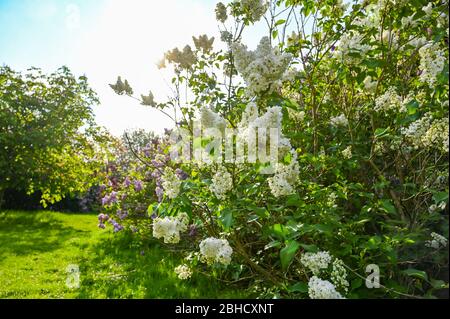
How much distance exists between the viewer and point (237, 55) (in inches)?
78.0

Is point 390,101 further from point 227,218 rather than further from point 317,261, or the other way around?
point 227,218

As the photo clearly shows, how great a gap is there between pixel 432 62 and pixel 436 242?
2.95 ft

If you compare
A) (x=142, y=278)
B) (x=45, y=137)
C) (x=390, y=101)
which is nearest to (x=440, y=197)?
(x=390, y=101)

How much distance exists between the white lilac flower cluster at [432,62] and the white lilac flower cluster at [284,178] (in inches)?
30.2

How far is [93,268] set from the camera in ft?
14.9

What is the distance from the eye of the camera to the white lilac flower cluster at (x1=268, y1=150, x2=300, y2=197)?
1631 mm

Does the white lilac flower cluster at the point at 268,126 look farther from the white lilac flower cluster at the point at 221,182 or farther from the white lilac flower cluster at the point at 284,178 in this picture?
the white lilac flower cluster at the point at 221,182

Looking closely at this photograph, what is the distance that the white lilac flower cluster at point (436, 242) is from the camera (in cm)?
188

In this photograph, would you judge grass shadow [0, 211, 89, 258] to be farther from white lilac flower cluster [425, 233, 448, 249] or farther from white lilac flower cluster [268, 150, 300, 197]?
white lilac flower cluster [425, 233, 448, 249]

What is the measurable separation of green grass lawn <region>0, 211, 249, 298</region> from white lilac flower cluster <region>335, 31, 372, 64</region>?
1.96m

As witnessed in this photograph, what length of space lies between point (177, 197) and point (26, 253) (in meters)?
4.83

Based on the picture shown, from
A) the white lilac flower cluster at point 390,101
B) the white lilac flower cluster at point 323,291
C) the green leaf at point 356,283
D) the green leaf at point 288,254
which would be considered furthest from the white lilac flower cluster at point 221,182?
the white lilac flower cluster at point 390,101
